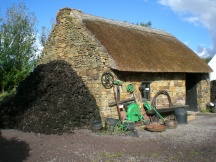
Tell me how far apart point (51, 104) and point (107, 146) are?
3.07 meters

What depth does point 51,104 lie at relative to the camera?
9648mm

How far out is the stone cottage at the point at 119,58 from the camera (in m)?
10.5

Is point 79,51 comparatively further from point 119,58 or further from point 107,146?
point 107,146

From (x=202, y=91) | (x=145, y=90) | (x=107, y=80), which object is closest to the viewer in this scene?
(x=107, y=80)

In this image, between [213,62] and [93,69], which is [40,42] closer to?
[213,62]

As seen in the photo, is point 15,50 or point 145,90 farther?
point 15,50

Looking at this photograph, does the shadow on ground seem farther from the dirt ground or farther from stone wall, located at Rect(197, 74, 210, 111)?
stone wall, located at Rect(197, 74, 210, 111)

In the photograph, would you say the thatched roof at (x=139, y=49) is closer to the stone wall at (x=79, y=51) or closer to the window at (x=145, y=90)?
the stone wall at (x=79, y=51)

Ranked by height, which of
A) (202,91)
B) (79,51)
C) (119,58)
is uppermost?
(79,51)

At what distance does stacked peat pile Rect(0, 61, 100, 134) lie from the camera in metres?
9.33

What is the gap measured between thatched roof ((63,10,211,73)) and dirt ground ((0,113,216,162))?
2974 millimetres

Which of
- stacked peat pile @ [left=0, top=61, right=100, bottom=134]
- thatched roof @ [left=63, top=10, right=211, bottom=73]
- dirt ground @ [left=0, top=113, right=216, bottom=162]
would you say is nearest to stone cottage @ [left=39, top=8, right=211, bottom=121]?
thatched roof @ [left=63, top=10, right=211, bottom=73]

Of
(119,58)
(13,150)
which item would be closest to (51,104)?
(13,150)

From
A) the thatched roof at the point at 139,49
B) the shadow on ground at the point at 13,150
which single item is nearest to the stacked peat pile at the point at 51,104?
the shadow on ground at the point at 13,150
